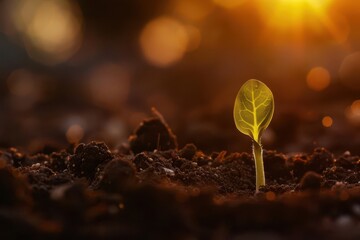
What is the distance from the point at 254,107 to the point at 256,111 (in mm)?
34

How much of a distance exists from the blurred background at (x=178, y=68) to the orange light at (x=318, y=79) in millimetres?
24

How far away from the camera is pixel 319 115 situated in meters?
8.83

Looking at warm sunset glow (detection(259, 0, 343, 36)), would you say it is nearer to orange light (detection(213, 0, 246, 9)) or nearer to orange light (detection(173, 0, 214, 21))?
orange light (detection(213, 0, 246, 9))

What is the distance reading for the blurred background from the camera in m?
8.55

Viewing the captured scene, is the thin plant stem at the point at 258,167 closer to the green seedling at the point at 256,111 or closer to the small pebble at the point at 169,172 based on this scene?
the green seedling at the point at 256,111

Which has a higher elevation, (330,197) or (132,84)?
(132,84)

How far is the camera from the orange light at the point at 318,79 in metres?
11.6

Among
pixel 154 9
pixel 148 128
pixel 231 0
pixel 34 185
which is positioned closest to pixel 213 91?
pixel 231 0

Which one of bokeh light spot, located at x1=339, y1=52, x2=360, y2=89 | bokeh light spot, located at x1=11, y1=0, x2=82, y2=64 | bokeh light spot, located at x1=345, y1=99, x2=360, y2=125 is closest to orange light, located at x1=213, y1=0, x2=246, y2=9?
bokeh light spot, located at x1=339, y1=52, x2=360, y2=89

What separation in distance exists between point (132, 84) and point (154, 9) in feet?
9.95

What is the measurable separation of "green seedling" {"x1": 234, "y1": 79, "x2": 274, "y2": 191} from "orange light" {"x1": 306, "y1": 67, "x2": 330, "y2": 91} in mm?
7878

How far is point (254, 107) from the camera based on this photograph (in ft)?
12.3

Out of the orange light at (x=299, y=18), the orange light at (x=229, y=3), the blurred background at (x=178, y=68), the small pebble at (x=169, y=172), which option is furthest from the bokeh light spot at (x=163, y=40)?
the small pebble at (x=169, y=172)

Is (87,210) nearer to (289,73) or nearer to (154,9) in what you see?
(289,73)
